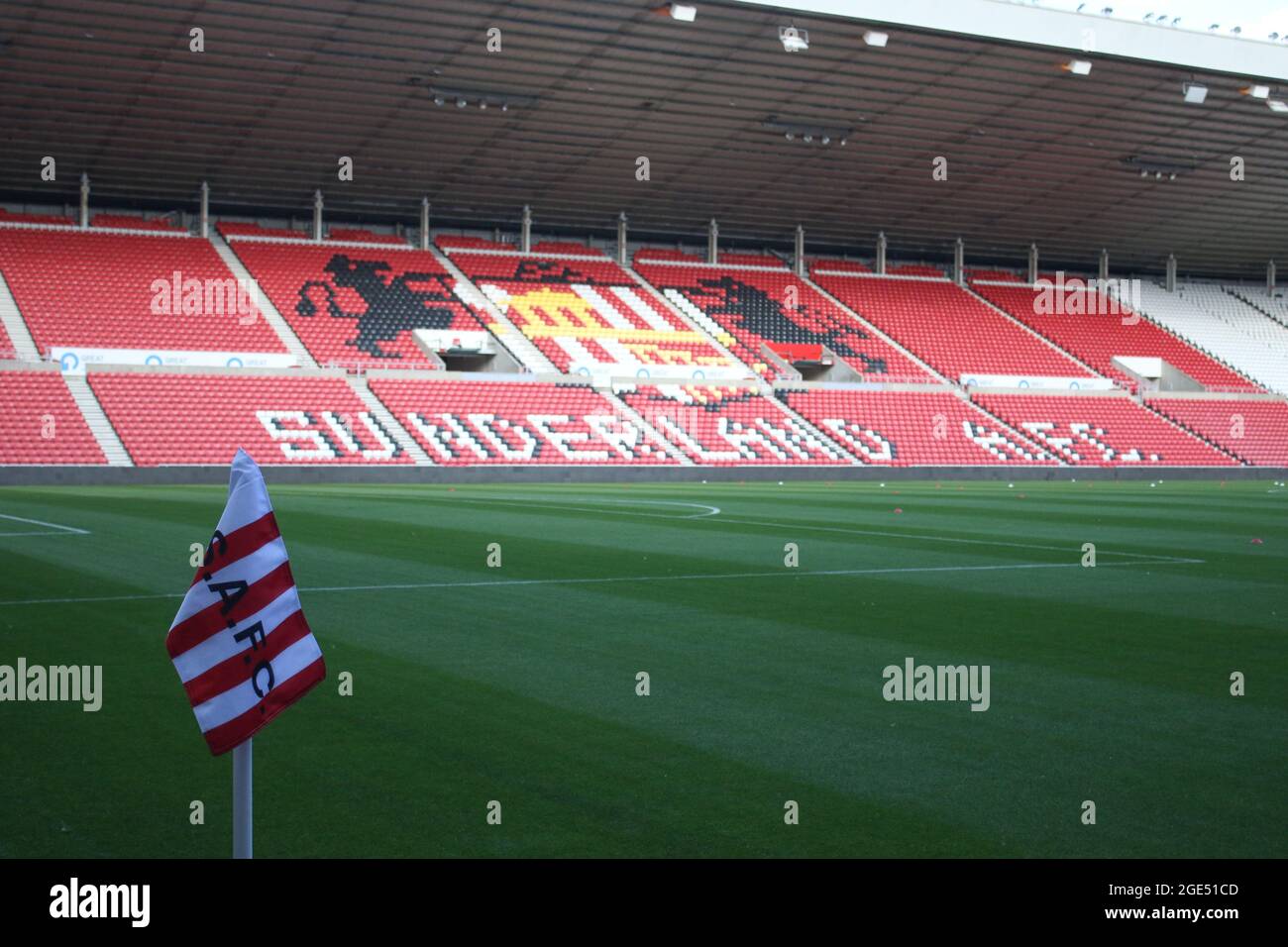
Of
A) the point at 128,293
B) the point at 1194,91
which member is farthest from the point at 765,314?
the point at 128,293

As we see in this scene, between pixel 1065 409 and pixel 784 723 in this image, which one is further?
pixel 1065 409

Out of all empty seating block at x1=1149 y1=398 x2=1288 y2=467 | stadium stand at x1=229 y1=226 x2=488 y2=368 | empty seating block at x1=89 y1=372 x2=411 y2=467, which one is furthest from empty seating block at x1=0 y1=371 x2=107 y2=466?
empty seating block at x1=1149 y1=398 x2=1288 y2=467

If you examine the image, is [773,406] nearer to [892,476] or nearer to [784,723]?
[892,476]

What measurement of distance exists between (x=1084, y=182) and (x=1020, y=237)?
7.07 m

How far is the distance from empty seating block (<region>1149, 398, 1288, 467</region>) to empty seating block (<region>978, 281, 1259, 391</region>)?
5.48ft

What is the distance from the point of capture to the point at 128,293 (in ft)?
134

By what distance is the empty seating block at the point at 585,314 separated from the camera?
44594 millimetres

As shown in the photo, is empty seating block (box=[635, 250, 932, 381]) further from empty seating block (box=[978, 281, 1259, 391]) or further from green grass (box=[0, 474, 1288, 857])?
green grass (box=[0, 474, 1288, 857])

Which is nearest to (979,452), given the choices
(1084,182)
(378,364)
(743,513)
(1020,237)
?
(1084,182)

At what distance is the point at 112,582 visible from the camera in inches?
464

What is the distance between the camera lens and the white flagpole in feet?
12.2

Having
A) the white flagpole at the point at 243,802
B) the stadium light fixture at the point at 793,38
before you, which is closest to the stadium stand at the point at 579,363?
the stadium light fixture at the point at 793,38
